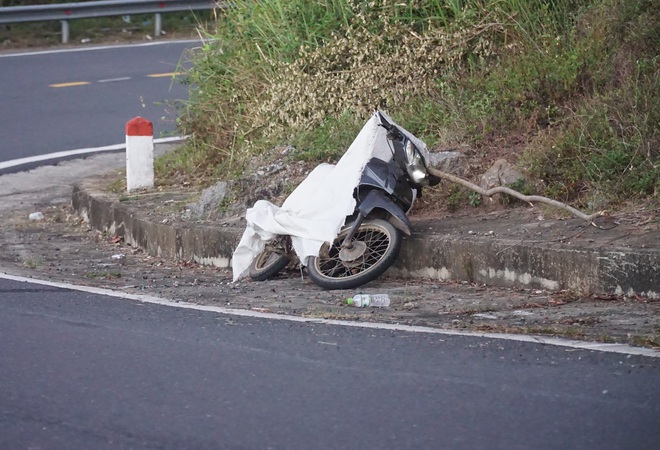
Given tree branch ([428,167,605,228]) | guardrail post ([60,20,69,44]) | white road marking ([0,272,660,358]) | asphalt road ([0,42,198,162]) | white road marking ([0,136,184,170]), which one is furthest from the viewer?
guardrail post ([60,20,69,44])

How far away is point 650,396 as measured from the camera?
505 cm

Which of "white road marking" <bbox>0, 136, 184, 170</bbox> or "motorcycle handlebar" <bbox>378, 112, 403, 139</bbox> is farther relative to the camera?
"white road marking" <bbox>0, 136, 184, 170</bbox>

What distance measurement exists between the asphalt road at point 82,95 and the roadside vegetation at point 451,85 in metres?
1.79

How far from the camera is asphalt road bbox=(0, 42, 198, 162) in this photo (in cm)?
1515

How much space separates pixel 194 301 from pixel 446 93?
11.8ft

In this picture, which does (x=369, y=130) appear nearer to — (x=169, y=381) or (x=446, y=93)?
(x=446, y=93)

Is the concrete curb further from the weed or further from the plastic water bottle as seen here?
the plastic water bottle

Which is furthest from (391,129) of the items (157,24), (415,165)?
(157,24)

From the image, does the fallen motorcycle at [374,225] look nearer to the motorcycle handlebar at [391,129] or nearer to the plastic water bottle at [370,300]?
the motorcycle handlebar at [391,129]

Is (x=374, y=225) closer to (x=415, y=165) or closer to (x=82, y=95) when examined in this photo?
(x=415, y=165)

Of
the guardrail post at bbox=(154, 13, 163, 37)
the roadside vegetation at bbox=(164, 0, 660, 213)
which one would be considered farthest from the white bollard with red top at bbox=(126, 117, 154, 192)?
the guardrail post at bbox=(154, 13, 163, 37)

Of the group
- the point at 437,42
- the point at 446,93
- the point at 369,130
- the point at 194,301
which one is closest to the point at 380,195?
the point at 369,130

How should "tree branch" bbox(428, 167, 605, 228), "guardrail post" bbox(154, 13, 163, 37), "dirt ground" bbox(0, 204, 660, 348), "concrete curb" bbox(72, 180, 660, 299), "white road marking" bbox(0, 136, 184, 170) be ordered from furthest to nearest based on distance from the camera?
"guardrail post" bbox(154, 13, 163, 37)
"white road marking" bbox(0, 136, 184, 170)
"tree branch" bbox(428, 167, 605, 228)
"concrete curb" bbox(72, 180, 660, 299)
"dirt ground" bbox(0, 204, 660, 348)

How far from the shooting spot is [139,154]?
443 inches
